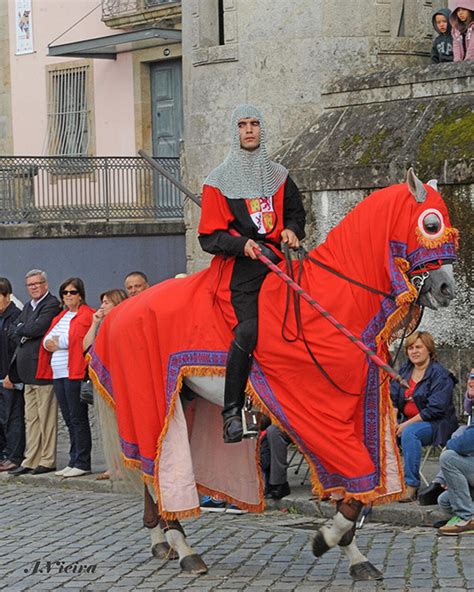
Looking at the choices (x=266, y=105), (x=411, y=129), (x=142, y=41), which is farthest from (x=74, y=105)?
(x=411, y=129)

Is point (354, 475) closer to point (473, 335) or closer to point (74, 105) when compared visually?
point (473, 335)

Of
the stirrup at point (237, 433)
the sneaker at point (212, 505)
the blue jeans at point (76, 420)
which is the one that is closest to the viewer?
the stirrup at point (237, 433)

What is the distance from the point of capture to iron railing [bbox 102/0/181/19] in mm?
27047

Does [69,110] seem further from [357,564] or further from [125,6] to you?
[357,564]

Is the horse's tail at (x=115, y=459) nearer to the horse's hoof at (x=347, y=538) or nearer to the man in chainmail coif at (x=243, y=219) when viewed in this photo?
the man in chainmail coif at (x=243, y=219)

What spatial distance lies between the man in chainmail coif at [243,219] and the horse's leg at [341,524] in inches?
29.7

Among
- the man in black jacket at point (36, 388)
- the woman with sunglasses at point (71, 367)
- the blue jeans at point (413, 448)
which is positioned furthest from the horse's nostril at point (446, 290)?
the man in black jacket at point (36, 388)

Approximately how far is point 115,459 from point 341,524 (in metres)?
1.94

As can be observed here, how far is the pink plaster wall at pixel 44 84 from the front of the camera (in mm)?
28656

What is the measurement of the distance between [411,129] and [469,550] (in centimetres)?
552

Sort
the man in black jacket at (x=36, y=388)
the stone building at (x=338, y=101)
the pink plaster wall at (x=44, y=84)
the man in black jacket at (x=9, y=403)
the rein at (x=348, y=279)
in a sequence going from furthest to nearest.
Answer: the pink plaster wall at (x=44, y=84)
the man in black jacket at (x=9, y=403)
the man in black jacket at (x=36, y=388)
the stone building at (x=338, y=101)
the rein at (x=348, y=279)

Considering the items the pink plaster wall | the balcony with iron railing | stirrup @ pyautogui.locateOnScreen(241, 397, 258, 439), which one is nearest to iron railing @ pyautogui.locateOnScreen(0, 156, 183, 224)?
the balcony with iron railing

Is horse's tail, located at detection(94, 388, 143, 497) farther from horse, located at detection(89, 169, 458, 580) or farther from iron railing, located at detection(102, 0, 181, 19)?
iron railing, located at detection(102, 0, 181, 19)

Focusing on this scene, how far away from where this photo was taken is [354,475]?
7805 mm
